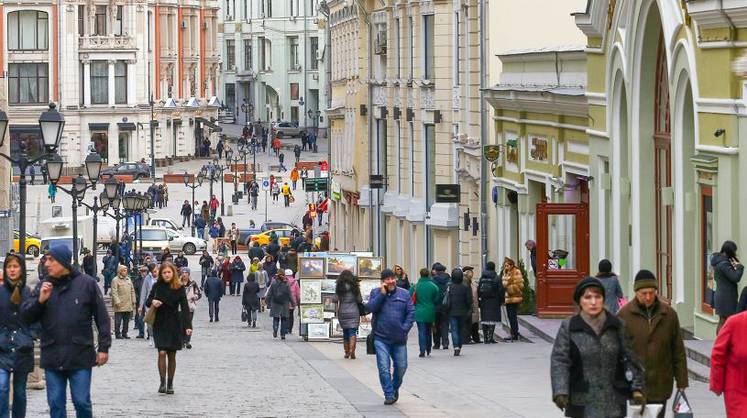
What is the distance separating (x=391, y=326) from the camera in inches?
829

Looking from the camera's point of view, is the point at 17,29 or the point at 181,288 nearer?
the point at 181,288

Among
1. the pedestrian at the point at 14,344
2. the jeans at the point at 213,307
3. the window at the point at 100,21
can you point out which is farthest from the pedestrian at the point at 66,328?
the window at the point at 100,21

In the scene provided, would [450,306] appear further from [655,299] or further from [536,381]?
[655,299]

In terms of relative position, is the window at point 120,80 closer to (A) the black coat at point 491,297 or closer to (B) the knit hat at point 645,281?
(A) the black coat at point 491,297

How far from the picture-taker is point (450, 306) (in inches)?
1156

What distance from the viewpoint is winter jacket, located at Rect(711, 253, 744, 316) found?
845 inches

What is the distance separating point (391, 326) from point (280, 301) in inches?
557

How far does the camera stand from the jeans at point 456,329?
28734 mm

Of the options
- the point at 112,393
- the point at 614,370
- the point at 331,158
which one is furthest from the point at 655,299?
the point at 331,158

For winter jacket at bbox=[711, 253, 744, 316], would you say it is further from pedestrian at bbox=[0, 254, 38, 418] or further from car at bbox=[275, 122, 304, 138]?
car at bbox=[275, 122, 304, 138]

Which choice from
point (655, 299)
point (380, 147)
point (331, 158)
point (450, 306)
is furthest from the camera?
point (331, 158)

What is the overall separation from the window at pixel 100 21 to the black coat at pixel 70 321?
98306mm

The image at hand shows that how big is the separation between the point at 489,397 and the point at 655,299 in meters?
6.87

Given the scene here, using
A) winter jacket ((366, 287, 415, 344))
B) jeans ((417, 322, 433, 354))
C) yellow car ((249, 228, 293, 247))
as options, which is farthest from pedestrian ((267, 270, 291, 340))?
yellow car ((249, 228, 293, 247))
